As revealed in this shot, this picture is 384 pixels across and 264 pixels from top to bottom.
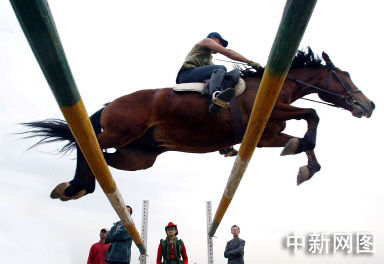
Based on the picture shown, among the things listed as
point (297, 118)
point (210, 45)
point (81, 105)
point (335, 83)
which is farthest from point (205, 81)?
point (81, 105)

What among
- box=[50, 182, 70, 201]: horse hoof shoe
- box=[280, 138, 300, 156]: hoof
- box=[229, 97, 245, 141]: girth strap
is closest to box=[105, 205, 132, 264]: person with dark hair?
box=[50, 182, 70, 201]: horse hoof shoe

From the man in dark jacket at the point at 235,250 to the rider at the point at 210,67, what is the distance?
137 inches

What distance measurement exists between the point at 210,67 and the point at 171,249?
321 centimetres

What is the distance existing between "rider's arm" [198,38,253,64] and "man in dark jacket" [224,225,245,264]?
3.70 m

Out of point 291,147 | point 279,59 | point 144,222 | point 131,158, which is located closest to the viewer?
point 279,59

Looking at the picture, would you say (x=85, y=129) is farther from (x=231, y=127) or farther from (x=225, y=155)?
(x=225, y=155)

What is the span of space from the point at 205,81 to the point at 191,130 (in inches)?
A: 21.9

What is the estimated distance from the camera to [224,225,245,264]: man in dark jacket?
6.52 metres

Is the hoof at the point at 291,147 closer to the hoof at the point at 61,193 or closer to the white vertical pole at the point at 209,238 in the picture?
the hoof at the point at 61,193

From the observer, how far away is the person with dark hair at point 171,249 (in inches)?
237

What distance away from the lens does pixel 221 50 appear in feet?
13.4

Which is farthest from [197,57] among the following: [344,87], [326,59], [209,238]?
[209,238]

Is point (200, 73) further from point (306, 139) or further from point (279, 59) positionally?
point (279, 59)

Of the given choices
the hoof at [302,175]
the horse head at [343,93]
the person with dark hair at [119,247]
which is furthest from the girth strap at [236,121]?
the person with dark hair at [119,247]
